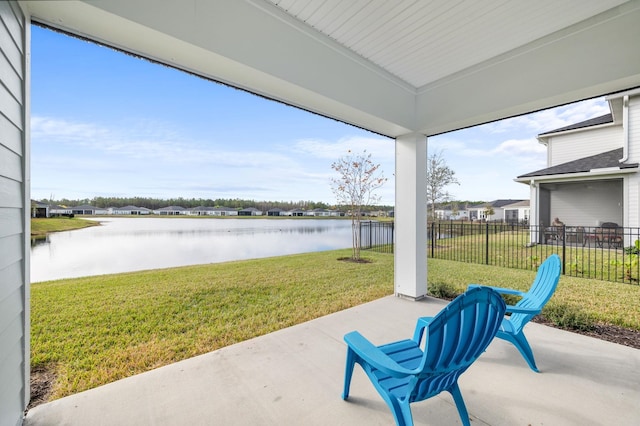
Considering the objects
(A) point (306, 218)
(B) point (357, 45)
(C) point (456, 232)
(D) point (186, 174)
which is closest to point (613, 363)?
(B) point (357, 45)

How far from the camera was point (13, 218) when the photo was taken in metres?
1.27

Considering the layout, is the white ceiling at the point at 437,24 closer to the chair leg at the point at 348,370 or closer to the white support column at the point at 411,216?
the white support column at the point at 411,216

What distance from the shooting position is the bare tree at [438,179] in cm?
716

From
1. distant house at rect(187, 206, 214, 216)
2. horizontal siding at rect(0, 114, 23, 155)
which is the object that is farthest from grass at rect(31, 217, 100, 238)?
distant house at rect(187, 206, 214, 216)

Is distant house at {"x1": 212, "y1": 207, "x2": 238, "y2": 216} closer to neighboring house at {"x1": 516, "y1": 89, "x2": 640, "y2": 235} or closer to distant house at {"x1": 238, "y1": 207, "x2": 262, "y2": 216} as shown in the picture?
distant house at {"x1": 238, "y1": 207, "x2": 262, "y2": 216}

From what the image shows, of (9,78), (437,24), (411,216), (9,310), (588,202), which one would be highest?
(437,24)

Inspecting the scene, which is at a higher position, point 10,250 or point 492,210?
point 492,210

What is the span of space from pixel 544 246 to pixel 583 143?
217cm

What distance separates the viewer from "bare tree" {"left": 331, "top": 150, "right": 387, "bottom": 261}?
711 centimetres

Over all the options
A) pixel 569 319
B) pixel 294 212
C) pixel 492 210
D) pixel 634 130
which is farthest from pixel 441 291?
pixel 294 212

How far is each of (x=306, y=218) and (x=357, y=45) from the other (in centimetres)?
538

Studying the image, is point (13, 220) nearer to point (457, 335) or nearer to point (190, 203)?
point (457, 335)

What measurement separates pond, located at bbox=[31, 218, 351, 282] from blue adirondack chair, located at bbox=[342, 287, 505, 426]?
13.0 feet

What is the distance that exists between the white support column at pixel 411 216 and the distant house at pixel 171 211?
439 centimetres
